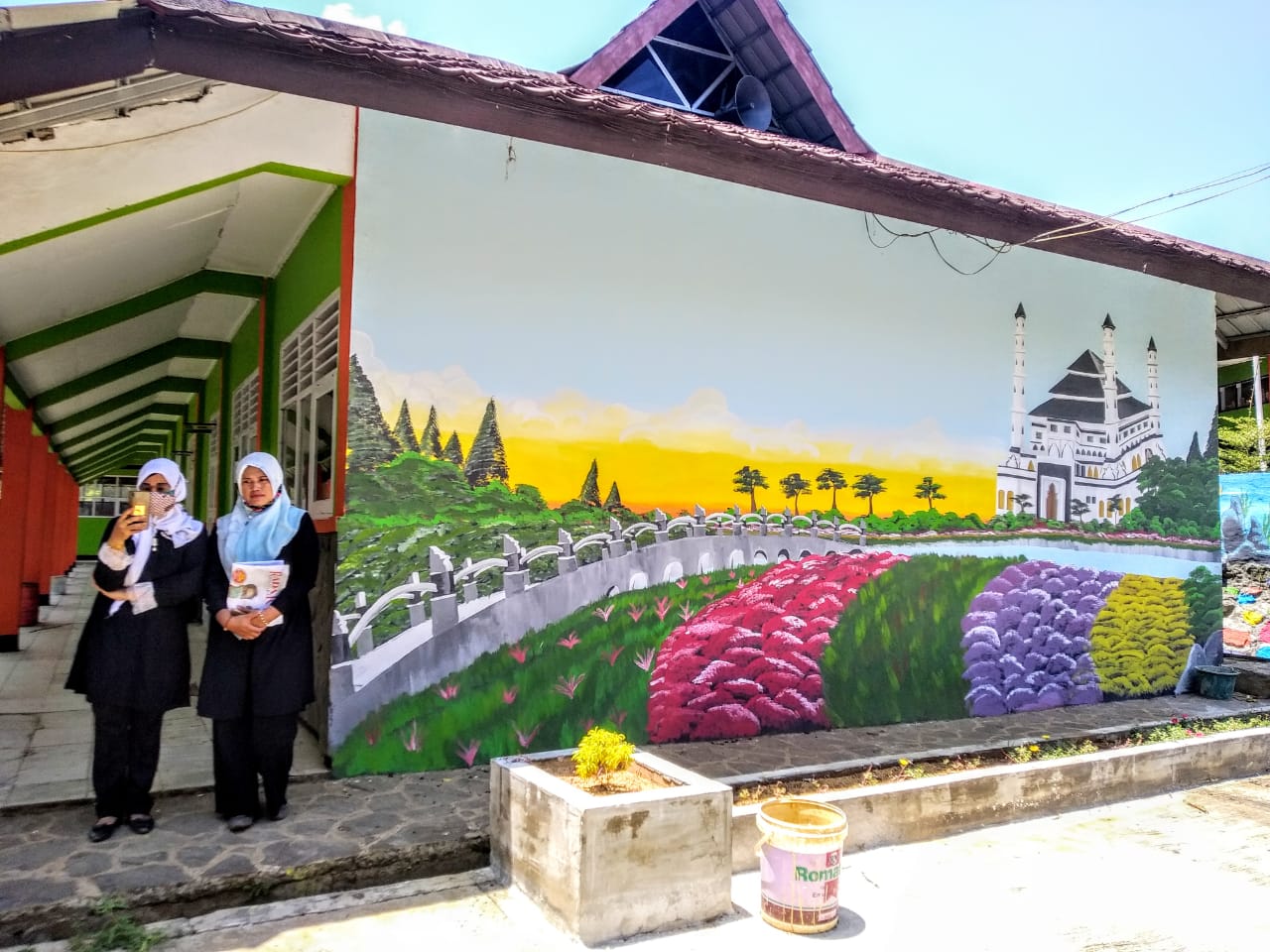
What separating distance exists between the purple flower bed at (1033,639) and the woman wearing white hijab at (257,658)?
5.65 meters

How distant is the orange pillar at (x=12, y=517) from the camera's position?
30.7ft

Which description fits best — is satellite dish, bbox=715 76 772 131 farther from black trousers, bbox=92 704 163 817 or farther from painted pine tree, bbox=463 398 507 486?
black trousers, bbox=92 704 163 817

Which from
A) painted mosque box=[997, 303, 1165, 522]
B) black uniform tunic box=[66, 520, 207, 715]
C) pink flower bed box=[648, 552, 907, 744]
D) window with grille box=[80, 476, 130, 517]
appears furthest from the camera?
window with grille box=[80, 476, 130, 517]

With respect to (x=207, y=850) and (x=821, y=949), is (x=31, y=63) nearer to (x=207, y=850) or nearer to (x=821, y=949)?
(x=207, y=850)

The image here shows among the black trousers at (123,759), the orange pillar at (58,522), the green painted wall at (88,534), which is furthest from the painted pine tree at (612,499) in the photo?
the green painted wall at (88,534)

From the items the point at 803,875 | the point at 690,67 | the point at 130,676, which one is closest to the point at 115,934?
the point at 130,676

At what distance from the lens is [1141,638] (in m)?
8.80

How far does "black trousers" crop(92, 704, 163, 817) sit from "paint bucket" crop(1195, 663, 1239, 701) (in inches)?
367

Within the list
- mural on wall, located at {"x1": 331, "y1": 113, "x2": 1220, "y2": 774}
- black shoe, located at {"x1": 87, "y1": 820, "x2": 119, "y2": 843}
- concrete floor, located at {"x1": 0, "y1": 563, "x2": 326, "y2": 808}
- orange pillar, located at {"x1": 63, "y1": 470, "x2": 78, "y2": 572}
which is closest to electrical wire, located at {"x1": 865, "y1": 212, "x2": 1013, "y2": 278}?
mural on wall, located at {"x1": 331, "y1": 113, "x2": 1220, "y2": 774}

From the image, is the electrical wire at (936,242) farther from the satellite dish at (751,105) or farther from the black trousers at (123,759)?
the black trousers at (123,759)

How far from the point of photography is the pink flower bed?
6.57 metres

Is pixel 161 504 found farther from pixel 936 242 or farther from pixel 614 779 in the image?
pixel 936 242

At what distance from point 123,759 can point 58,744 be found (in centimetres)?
196

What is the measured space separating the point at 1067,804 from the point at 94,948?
214 inches
